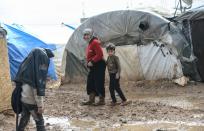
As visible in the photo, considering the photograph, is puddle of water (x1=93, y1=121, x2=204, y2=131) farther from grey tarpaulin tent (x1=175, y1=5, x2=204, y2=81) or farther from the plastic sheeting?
grey tarpaulin tent (x1=175, y1=5, x2=204, y2=81)

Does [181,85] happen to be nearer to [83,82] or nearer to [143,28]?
[143,28]

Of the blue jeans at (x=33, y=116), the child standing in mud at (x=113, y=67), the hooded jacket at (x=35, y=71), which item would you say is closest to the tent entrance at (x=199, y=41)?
the child standing in mud at (x=113, y=67)

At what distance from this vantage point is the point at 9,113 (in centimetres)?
935

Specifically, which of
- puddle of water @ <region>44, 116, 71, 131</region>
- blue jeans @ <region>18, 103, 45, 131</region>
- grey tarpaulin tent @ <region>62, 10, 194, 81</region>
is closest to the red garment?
puddle of water @ <region>44, 116, 71, 131</region>

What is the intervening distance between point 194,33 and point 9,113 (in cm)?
747

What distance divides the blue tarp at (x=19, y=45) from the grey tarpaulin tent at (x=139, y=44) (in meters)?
2.23

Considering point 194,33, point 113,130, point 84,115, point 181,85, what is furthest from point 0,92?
point 194,33

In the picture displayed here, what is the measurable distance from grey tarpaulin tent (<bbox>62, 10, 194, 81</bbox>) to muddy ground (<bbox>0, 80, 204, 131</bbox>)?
1007 millimetres

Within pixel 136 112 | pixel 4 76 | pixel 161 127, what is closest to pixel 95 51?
pixel 136 112

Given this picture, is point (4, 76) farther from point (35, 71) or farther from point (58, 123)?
point (35, 71)

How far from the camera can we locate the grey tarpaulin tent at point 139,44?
48.0ft

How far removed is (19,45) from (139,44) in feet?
18.7

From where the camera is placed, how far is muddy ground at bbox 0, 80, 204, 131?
849cm

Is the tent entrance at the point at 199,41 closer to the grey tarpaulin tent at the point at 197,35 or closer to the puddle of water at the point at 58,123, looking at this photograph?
the grey tarpaulin tent at the point at 197,35
